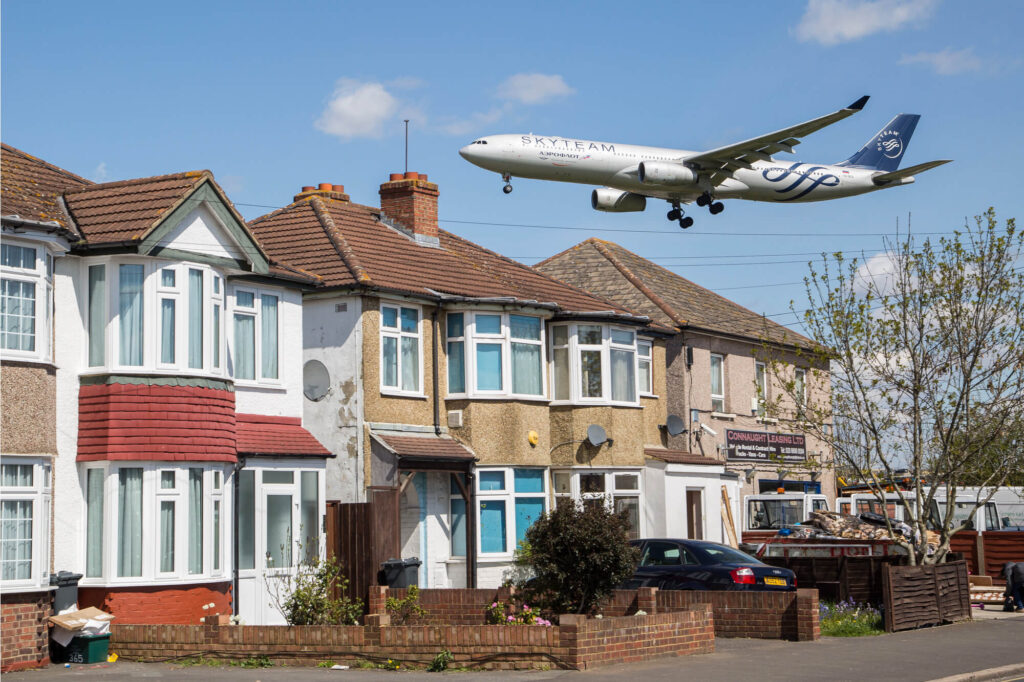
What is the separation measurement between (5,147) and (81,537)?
642cm

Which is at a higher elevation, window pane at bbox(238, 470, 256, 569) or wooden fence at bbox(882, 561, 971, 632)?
window pane at bbox(238, 470, 256, 569)

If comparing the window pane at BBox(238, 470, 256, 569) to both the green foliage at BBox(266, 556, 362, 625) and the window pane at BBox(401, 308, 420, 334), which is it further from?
the window pane at BBox(401, 308, 420, 334)

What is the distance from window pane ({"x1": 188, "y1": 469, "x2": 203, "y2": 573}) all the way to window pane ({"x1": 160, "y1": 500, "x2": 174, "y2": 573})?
26cm

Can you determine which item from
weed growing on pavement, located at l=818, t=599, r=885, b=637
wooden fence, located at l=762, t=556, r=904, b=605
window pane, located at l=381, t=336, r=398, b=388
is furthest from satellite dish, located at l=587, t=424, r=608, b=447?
weed growing on pavement, located at l=818, t=599, r=885, b=637

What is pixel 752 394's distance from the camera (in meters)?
36.1

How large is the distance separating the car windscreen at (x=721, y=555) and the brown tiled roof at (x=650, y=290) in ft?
43.6

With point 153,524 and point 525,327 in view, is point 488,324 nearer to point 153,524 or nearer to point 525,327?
point 525,327

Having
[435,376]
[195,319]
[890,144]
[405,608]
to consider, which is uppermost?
[890,144]

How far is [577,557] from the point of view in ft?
53.4

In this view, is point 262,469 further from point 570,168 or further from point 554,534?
point 570,168

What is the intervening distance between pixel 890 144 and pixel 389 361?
62.6ft

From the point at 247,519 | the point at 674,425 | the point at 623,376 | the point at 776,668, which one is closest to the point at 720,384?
the point at 674,425

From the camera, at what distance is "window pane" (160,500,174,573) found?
59.7 ft

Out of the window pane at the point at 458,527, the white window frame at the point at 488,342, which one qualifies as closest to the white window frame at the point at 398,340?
the white window frame at the point at 488,342
